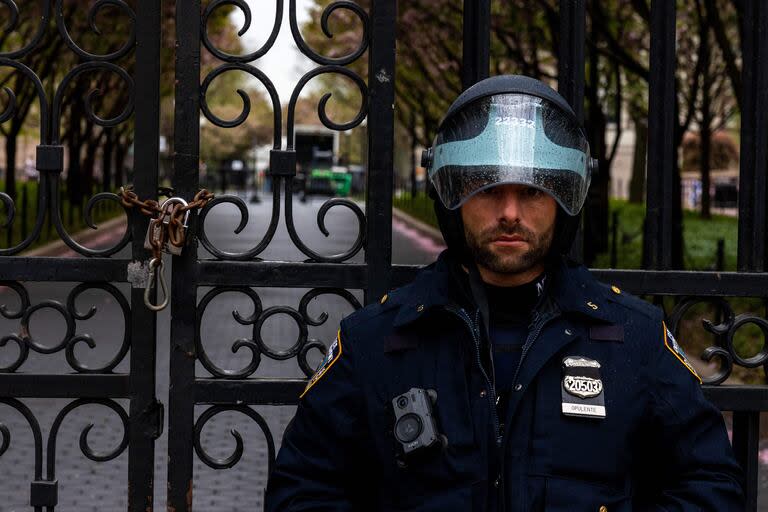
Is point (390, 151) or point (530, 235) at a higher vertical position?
point (390, 151)

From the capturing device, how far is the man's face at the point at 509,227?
3.00 meters

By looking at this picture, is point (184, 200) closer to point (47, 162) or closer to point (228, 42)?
point (47, 162)

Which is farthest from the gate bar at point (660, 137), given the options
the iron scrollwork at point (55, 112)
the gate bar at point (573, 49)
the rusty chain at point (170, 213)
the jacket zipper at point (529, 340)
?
the iron scrollwork at point (55, 112)

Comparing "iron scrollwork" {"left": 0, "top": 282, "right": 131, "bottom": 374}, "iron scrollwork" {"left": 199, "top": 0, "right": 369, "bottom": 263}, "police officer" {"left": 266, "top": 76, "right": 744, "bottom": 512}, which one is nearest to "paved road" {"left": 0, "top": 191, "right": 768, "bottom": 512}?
"iron scrollwork" {"left": 0, "top": 282, "right": 131, "bottom": 374}

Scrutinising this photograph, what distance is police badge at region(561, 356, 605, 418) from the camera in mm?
2879

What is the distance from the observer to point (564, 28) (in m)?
4.16

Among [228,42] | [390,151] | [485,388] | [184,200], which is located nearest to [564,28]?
[390,151]

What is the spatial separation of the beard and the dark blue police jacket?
0.29 feet

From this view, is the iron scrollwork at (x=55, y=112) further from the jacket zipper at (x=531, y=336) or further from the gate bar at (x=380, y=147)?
the jacket zipper at (x=531, y=336)

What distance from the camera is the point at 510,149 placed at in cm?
313

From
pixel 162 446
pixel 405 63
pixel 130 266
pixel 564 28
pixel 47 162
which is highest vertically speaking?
pixel 405 63

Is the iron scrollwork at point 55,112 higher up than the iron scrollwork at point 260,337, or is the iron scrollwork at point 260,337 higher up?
the iron scrollwork at point 55,112

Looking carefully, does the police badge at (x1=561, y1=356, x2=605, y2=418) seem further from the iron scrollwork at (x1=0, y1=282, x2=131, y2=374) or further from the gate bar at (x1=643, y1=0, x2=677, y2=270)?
the iron scrollwork at (x1=0, y1=282, x2=131, y2=374)

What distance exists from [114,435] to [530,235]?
20.5 feet
